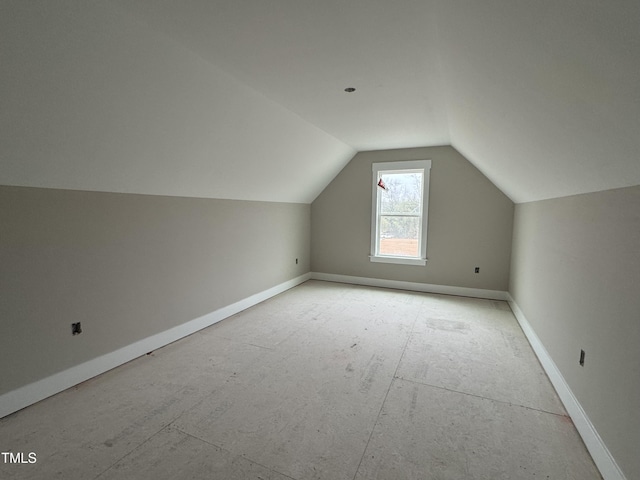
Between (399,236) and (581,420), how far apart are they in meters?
3.51

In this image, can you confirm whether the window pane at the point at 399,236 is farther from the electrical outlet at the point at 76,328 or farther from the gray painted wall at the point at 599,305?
the electrical outlet at the point at 76,328

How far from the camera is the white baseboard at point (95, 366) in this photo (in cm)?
197

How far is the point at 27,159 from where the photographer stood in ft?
5.94

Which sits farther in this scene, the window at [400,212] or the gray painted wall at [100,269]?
the window at [400,212]

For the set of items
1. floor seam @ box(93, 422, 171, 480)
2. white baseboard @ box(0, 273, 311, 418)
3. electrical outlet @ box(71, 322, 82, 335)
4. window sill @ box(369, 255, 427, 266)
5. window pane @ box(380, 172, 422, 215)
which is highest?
window pane @ box(380, 172, 422, 215)

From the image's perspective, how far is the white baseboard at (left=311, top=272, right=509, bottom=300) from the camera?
4.56m

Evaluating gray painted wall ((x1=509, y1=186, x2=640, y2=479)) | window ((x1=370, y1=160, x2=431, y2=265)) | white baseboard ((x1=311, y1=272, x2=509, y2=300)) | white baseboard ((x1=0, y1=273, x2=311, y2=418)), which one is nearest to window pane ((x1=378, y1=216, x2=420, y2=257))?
window ((x1=370, y1=160, x2=431, y2=265))

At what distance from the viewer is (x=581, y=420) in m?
1.83

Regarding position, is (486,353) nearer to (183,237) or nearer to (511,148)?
(511,148)

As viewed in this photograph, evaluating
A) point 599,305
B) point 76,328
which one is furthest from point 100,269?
point 599,305

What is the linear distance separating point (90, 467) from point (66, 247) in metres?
1.41

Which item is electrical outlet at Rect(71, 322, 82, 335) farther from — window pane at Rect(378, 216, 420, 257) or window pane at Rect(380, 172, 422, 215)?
window pane at Rect(380, 172, 422, 215)

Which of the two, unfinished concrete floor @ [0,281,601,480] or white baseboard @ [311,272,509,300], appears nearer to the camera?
unfinished concrete floor @ [0,281,601,480]

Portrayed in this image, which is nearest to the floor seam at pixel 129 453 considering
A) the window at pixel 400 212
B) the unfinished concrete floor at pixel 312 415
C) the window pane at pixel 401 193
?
the unfinished concrete floor at pixel 312 415
